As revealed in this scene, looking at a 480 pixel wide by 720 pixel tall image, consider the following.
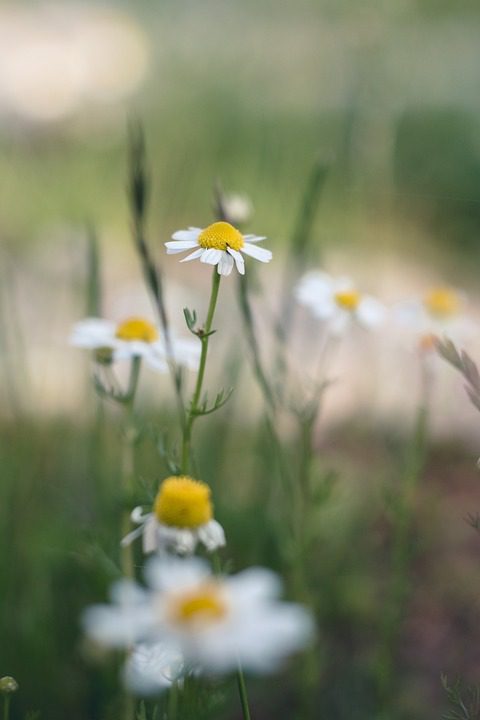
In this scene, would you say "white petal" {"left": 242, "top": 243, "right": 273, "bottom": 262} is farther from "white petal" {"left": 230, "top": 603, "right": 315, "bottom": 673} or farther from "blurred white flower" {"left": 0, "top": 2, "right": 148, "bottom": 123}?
"blurred white flower" {"left": 0, "top": 2, "right": 148, "bottom": 123}

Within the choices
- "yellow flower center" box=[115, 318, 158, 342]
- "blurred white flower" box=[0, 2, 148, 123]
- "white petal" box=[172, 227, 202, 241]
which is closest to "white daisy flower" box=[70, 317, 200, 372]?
"yellow flower center" box=[115, 318, 158, 342]

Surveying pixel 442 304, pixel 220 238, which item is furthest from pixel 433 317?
pixel 220 238

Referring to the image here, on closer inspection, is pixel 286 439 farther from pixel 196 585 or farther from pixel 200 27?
pixel 200 27

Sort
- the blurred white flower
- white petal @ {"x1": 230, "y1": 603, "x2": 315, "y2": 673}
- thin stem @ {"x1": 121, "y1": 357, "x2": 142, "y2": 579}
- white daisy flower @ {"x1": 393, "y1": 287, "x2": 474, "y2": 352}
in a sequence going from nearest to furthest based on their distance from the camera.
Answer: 1. white petal @ {"x1": 230, "y1": 603, "x2": 315, "y2": 673}
2. thin stem @ {"x1": 121, "y1": 357, "x2": 142, "y2": 579}
3. white daisy flower @ {"x1": 393, "y1": 287, "x2": 474, "y2": 352}
4. the blurred white flower

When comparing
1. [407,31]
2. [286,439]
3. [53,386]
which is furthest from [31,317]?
[407,31]

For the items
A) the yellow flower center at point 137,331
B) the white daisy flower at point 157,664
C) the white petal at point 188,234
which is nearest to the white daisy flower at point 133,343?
the yellow flower center at point 137,331

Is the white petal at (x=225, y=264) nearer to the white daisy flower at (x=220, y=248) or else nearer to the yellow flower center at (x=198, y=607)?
the white daisy flower at (x=220, y=248)
